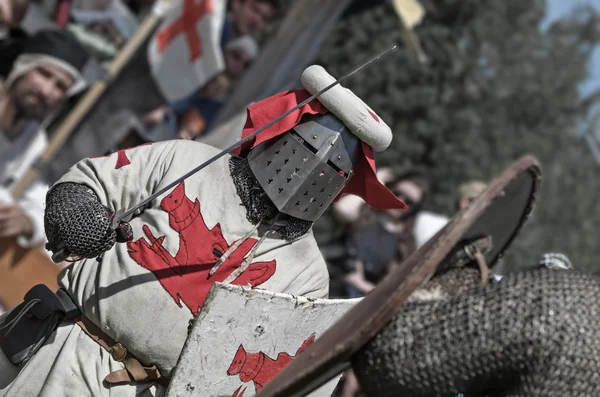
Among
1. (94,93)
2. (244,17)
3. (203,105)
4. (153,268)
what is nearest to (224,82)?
(203,105)

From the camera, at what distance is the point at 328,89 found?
116 inches

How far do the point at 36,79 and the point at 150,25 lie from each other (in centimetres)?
134

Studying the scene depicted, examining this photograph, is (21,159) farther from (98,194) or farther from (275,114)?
(275,114)

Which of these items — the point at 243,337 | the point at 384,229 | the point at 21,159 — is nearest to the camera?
the point at 243,337

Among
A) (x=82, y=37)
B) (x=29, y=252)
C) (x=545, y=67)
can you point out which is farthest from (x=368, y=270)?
(x=545, y=67)

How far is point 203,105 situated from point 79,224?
4377 mm

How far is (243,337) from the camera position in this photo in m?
2.88

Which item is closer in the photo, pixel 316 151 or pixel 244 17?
pixel 316 151

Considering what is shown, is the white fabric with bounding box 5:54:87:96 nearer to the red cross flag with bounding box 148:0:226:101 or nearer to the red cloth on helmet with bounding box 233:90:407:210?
the red cross flag with bounding box 148:0:226:101

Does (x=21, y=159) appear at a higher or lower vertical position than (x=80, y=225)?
lower

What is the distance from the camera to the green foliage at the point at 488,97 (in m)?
10.6

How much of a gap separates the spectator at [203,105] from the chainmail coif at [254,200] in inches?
141

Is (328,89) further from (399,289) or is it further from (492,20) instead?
(492,20)

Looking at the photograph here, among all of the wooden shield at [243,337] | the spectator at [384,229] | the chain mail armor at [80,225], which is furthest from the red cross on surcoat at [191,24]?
the wooden shield at [243,337]
